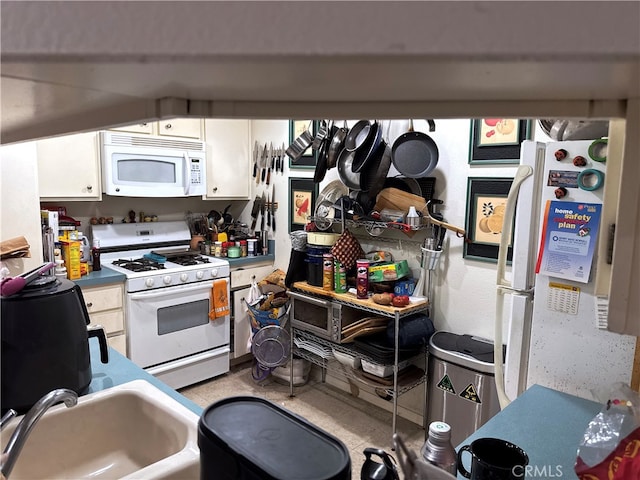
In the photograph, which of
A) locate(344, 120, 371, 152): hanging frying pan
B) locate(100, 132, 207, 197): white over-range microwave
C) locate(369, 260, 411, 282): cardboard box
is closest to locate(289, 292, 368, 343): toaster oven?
locate(369, 260, 411, 282): cardboard box

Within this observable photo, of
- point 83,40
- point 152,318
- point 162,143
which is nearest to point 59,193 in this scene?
point 162,143

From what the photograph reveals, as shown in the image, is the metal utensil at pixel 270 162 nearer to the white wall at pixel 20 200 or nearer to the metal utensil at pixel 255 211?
the metal utensil at pixel 255 211

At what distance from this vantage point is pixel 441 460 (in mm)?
797

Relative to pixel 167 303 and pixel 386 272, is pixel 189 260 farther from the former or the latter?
pixel 386 272

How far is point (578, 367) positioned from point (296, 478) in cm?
149

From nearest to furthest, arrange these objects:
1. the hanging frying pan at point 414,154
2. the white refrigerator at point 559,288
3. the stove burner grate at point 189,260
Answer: the white refrigerator at point 559,288 < the hanging frying pan at point 414,154 < the stove burner grate at point 189,260

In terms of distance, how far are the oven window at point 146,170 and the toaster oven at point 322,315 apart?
1323 millimetres

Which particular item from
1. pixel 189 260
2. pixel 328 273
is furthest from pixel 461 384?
pixel 189 260

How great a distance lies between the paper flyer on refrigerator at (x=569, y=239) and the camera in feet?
5.07

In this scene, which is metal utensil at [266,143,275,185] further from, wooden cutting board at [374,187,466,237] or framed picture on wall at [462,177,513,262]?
framed picture on wall at [462,177,513,262]

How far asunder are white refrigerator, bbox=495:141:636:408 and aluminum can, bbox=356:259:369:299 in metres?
1.12

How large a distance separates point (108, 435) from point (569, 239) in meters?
1.62

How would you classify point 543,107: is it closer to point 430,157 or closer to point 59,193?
point 430,157

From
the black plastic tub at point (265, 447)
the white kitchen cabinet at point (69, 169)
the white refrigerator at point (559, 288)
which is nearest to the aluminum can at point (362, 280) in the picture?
the white refrigerator at point (559, 288)
